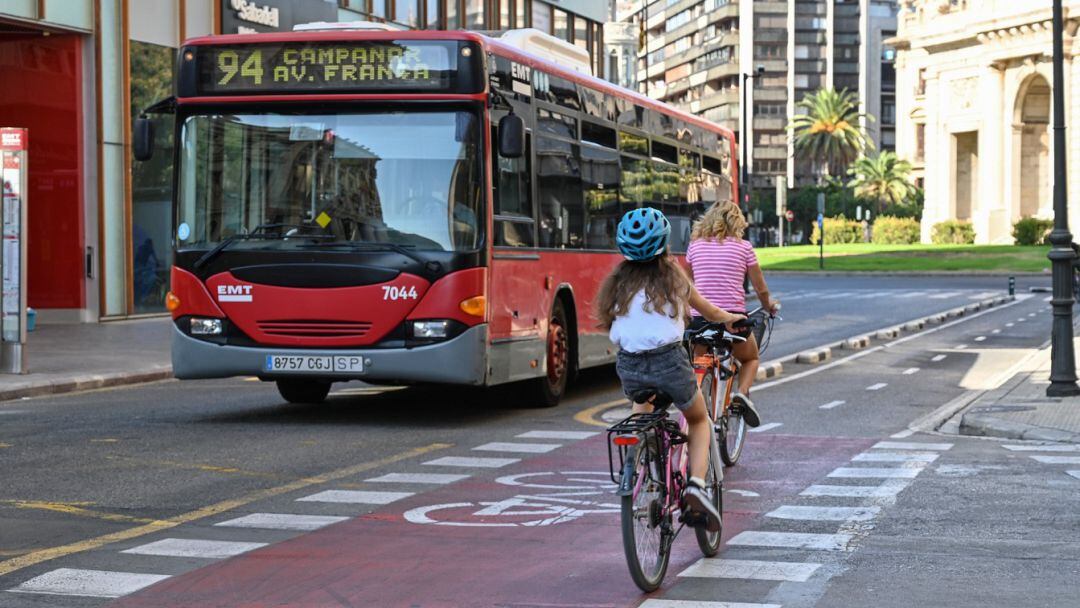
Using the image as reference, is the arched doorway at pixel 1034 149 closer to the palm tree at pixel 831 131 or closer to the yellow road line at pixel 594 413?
the palm tree at pixel 831 131

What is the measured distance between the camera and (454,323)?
13617 millimetres

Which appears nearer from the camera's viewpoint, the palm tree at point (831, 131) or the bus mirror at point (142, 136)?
the bus mirror at point (142, 136)

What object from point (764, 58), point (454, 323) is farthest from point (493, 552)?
point (764, 58)

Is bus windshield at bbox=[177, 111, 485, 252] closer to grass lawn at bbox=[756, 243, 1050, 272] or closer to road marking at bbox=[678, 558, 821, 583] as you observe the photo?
road marking at bbox=[678, 558, 821, 583]

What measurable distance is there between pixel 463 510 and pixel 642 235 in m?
2.72

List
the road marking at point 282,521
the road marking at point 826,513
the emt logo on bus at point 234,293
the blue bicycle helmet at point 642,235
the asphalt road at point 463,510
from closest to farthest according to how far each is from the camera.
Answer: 1. the asphalt road at point 463,510
2. the blue bicycle helmet at point 642,235
3. the road marking at point 282,521
4. the road marking at point 826,513
5. the emt logo on bus at point 234,293

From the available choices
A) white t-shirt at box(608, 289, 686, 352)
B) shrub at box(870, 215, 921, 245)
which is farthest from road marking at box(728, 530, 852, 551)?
shrub at box(870, 215, 921, 245)

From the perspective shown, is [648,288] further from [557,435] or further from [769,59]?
[769,59]

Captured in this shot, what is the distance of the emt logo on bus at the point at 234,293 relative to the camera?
1378 cm

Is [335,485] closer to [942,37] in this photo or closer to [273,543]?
[273,543]

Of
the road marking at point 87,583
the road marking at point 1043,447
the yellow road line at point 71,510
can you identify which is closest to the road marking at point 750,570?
the road marking at point 87,583

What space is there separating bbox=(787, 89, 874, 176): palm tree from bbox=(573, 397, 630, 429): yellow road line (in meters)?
129

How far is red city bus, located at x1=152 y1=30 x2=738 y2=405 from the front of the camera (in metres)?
13.6

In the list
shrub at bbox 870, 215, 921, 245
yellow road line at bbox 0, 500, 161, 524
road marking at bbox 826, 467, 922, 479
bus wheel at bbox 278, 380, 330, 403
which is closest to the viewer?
yellow road line at bbox 0, 500, 161, 524
